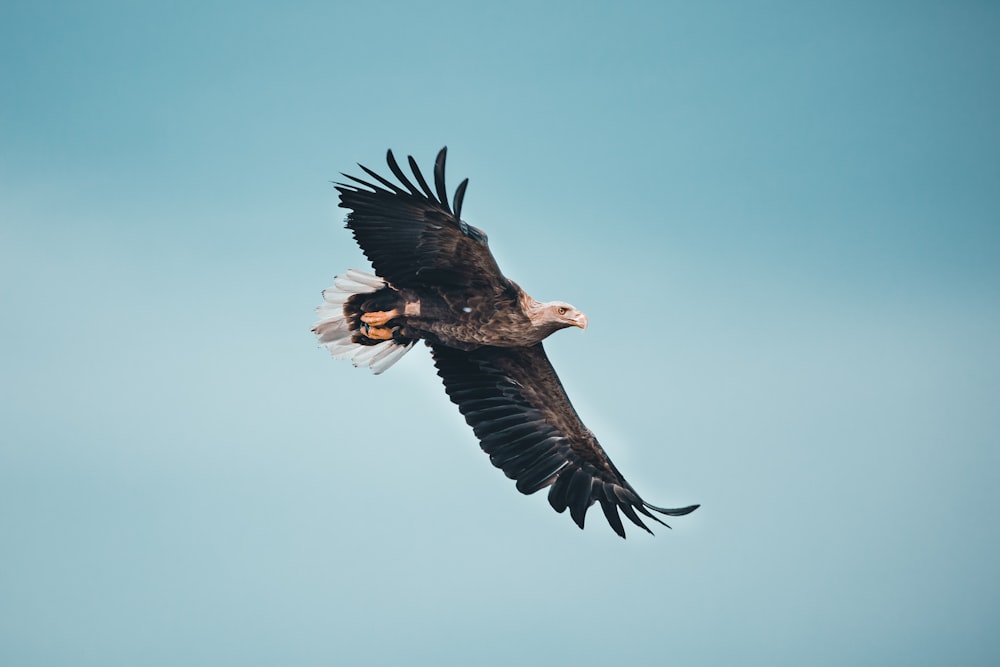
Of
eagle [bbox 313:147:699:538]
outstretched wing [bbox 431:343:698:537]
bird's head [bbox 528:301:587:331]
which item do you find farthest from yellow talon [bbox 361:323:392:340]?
bird's head [bbox 528:301:587:331]

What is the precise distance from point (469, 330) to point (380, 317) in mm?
892

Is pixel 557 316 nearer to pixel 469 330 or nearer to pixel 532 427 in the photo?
pixel 469 330

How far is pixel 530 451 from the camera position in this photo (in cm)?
1205

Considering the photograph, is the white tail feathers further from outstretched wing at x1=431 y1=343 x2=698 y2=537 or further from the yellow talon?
outstretched wing at x1=431 y1=343 x2=698 y2=537

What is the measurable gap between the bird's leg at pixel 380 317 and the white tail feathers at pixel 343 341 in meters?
0.29

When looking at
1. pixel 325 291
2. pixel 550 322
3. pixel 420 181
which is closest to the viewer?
pixel 420 181

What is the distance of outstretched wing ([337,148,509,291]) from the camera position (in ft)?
33.6

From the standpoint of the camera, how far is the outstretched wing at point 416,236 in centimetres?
1025

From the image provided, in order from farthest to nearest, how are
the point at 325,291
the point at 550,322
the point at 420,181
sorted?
the point at 325,291 < the point at 550,322 < the point at 420,181

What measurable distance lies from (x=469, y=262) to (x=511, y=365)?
6.08 feet

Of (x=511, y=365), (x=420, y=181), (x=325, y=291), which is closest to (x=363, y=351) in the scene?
(x=325, y=291)

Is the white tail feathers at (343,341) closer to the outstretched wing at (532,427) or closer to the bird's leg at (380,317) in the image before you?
the bird's leg at (380,317)

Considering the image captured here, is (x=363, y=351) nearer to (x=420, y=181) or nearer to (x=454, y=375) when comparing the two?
(x=454, y=375)

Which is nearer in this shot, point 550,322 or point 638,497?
point 550,322
